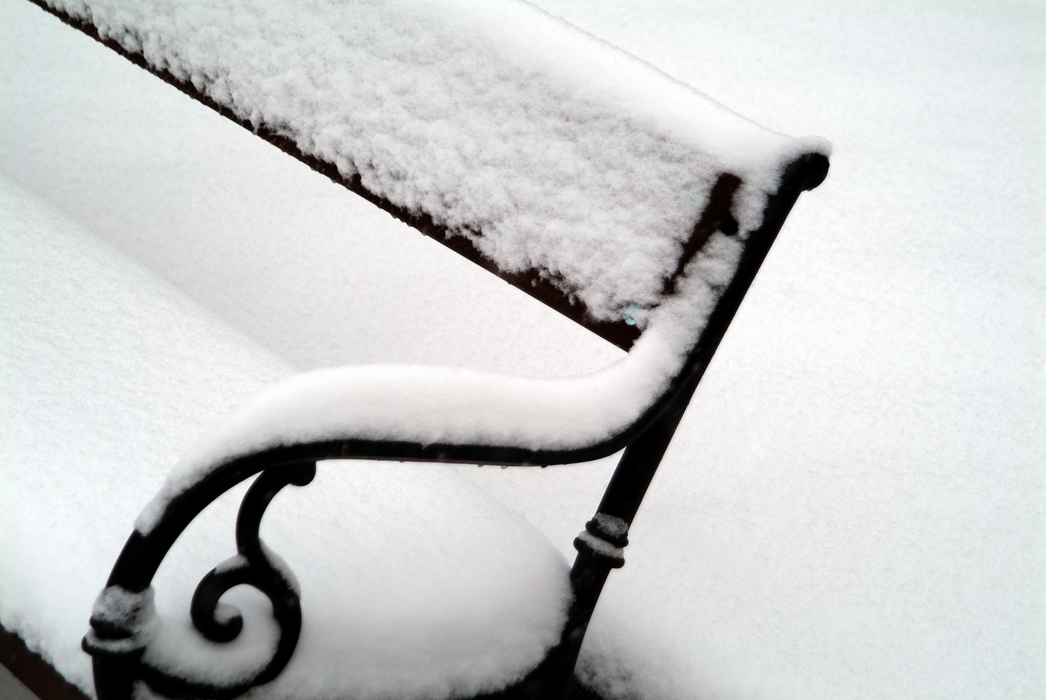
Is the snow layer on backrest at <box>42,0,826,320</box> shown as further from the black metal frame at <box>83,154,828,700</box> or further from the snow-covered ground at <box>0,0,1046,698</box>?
the snow-covered ground at <box>0,0,1046,698</box>

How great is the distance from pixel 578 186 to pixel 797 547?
0.78 m

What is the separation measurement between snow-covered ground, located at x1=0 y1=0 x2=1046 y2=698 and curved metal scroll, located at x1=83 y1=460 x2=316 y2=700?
0.25ft

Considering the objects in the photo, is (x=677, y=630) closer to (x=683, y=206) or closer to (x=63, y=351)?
(x=683, y=206)

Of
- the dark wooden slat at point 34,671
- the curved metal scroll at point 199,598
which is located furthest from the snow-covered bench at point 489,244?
the dark wooden slat at point 34,671

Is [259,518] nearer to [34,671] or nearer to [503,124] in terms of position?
[34,671]

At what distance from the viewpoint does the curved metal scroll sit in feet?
1.44

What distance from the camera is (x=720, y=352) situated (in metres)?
1.42

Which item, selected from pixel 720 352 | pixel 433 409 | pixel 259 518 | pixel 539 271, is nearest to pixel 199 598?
pixel 259 518

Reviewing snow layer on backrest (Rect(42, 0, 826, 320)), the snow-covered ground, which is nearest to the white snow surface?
the snow-covered ground

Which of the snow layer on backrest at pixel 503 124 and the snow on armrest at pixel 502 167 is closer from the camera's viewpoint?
the snow on armrest at pixel 502 167

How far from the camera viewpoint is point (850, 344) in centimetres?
140

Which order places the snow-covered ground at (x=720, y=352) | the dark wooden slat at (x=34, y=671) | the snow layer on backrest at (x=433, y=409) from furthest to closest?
the snow-covered ground at (x=720, y=352), the dark wooden slat at (x=34, y=671), the snow layer on backrest at (x=433, y=409)

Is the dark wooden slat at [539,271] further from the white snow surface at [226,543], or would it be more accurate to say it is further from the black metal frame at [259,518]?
the white snow surface at [226,543]

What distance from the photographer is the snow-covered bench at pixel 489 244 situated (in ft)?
1.46
